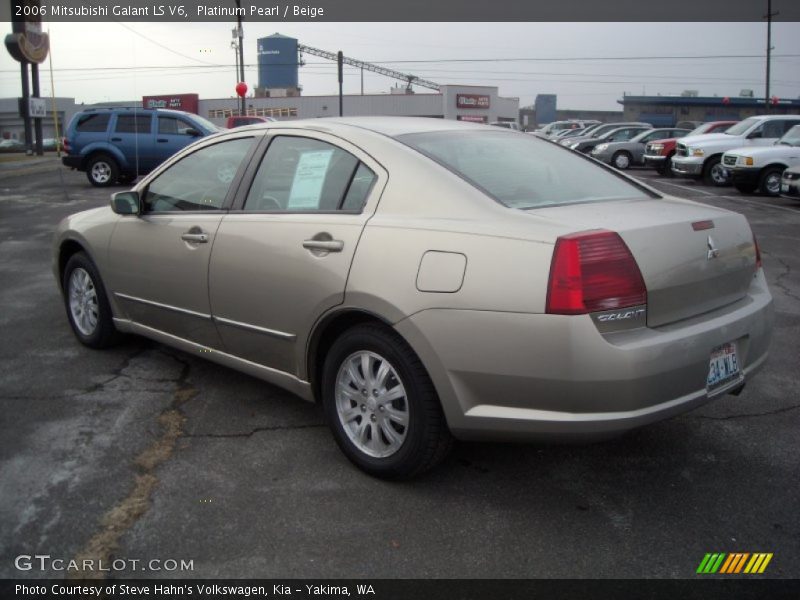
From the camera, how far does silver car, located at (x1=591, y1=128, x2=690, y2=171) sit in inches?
1024

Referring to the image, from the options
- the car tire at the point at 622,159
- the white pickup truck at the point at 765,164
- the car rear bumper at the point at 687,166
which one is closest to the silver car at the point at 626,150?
the car tire at the point at 622,159

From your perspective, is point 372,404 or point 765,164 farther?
point 765,164

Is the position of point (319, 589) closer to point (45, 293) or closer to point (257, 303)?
point (257, 303)

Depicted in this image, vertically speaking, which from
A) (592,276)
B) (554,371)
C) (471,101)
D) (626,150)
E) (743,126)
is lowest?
(554,371)

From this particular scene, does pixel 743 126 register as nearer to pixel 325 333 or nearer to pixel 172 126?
pixel 172 126

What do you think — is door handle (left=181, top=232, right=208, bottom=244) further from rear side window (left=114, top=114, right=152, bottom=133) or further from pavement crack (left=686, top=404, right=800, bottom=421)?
rear side window (left=114, top=114, right=152, bottom=133)

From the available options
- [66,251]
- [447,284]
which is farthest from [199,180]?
[447,284]

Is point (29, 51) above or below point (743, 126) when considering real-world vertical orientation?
above

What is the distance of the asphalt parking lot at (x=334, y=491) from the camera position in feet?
8.97

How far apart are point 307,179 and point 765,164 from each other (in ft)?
49.4

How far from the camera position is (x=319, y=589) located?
2557mm

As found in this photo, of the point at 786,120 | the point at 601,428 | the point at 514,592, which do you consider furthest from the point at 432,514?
the point at 786,120

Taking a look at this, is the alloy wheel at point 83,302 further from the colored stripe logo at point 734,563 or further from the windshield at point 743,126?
the windshield at point 743,126

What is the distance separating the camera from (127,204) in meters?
4.50
